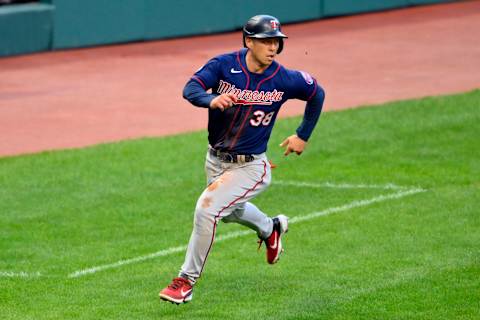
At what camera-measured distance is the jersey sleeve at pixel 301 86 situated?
802 centimetres

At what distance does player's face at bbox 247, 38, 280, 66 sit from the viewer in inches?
305

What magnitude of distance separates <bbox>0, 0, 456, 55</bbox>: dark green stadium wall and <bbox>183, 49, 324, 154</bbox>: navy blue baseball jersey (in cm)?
1115

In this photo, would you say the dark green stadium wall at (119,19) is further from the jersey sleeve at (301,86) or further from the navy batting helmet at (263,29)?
the navy batting helmet at (263,29)

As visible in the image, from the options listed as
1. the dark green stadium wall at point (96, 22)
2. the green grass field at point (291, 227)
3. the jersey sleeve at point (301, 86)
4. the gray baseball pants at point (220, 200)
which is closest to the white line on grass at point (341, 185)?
the green grass field at point (291, 227)

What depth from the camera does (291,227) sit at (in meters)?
10.2

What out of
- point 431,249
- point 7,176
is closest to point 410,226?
point 431,249

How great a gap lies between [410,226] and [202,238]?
2.93 meters

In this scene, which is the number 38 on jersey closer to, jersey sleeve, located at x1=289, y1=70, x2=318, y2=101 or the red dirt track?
jersey sleeve, located at x1=289, y1=70, x2=318, y2=101

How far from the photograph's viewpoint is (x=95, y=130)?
47.7 feet

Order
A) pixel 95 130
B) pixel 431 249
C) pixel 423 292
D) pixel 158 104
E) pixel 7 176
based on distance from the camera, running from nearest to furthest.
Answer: pixel 423 292, pixel 431 249, pixel 7 176, pixel 95 130, pixel 158 104

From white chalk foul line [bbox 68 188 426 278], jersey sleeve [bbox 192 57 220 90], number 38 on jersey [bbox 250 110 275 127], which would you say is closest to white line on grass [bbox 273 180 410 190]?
white chalk foul line [bbox 68 188 426 278]

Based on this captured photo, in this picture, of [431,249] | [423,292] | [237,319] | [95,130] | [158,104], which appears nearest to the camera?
[237,319]

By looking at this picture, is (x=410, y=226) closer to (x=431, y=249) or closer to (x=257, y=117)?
(x=431, y=249)

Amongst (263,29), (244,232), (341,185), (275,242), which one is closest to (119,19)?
(341,185)
